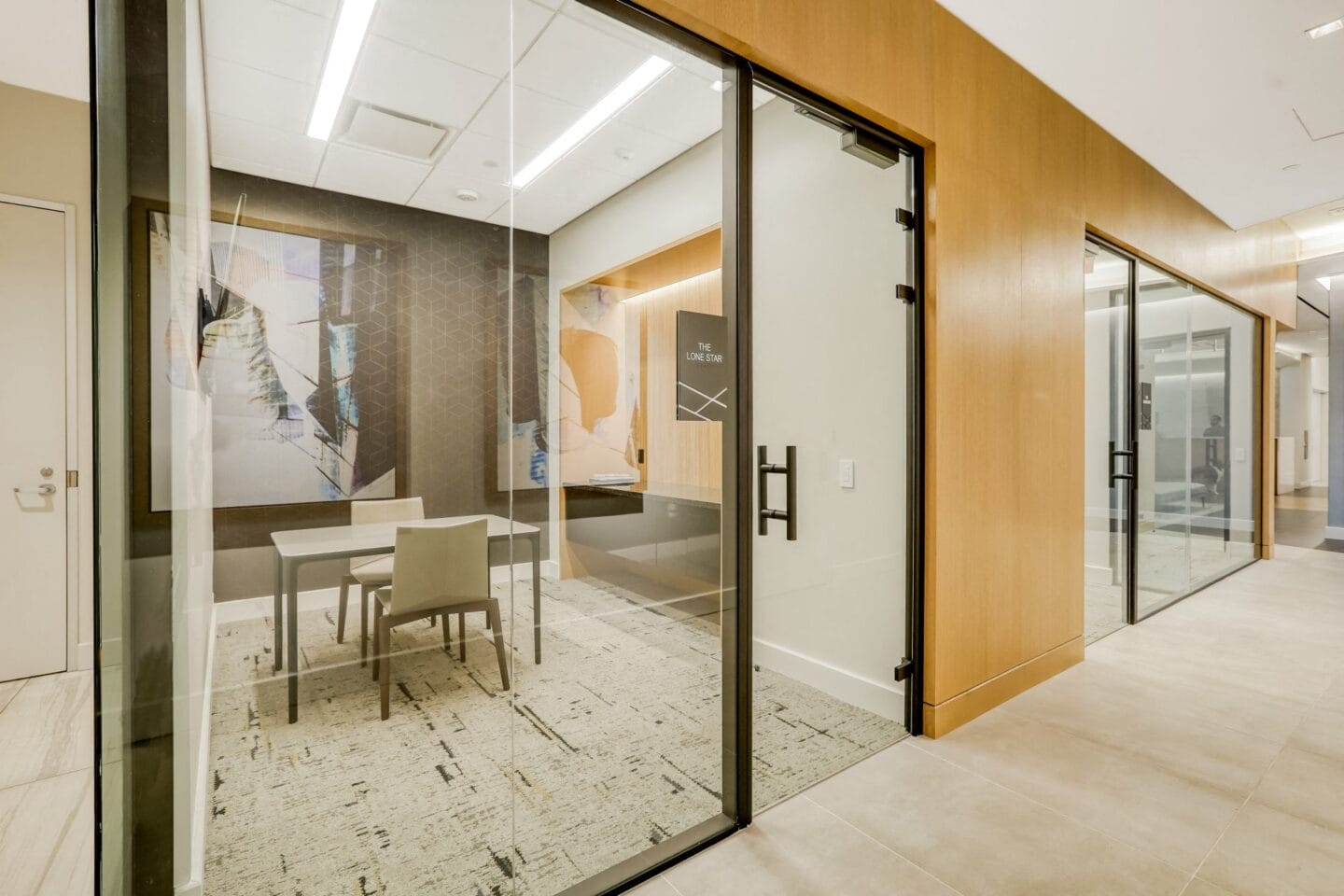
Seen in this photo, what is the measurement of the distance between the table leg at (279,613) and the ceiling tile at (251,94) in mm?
926

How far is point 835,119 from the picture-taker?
241cm

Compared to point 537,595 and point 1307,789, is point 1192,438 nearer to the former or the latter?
point 1307,789

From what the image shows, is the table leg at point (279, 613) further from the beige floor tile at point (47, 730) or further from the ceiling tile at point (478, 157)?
the beige floor tile at point (47, 730)

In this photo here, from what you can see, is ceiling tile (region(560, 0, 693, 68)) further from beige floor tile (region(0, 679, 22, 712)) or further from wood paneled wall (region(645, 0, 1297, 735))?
beige floor tile (region(0, 679, 22, 712))

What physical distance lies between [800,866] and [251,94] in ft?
8.07

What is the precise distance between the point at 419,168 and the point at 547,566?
106 centimetres

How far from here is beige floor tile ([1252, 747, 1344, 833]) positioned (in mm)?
2139

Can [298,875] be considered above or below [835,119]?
below

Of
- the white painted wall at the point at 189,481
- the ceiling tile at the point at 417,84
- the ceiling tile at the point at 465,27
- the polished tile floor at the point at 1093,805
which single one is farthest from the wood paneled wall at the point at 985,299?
the white painted wall at the point at 189,481

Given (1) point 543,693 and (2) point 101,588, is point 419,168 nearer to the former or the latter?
(2) point 101,588

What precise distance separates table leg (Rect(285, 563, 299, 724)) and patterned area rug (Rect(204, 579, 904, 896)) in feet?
0.05

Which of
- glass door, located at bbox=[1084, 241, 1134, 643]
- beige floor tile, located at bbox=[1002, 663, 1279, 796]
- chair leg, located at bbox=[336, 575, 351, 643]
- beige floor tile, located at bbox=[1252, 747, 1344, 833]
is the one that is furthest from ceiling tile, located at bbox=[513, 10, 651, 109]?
glass door, located at bbox=[1084, 241, 1134, 643]

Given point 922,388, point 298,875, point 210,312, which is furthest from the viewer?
point 922,388

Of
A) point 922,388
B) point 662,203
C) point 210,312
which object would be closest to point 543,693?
point 210,312
